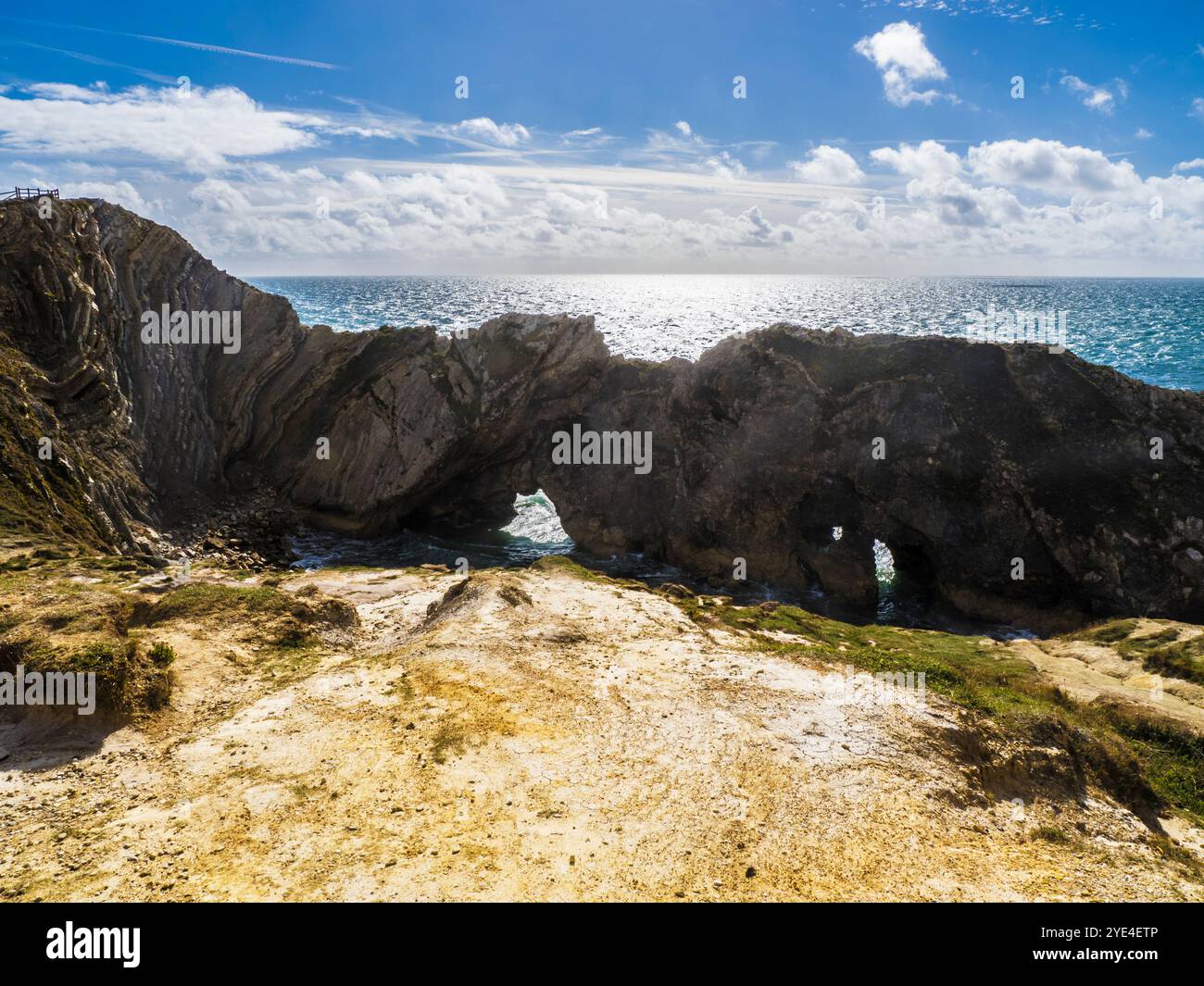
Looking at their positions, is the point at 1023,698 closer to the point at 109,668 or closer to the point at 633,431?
the point at 109,668

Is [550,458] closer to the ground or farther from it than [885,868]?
farther from it

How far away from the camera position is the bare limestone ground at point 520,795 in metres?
11.2

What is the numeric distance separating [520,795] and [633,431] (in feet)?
120

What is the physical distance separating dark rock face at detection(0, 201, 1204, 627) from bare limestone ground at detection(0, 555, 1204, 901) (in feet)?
72.5

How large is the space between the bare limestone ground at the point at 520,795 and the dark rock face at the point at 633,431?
22.1 metres

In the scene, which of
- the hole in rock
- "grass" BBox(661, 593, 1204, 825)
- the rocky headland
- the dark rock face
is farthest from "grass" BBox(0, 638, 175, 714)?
the hole in rock

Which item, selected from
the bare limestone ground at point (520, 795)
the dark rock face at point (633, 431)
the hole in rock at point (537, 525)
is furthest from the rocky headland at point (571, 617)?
the hole in rock at point (537, 525)

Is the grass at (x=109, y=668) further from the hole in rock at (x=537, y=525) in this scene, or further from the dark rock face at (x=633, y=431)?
the hole in rock at (x=537, y=525)

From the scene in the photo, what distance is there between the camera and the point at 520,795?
13406mm
